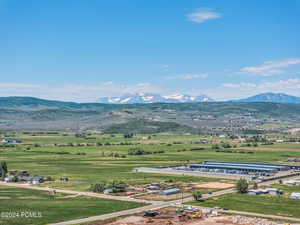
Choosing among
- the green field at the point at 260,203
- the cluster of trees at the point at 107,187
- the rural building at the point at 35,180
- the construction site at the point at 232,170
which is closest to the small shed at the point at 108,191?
the cluster of trees at the point at 107,187

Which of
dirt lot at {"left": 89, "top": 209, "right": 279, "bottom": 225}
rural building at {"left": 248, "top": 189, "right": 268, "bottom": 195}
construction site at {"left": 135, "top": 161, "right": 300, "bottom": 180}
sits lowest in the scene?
dirt lot at {"left": 89, "top": 209, "right": 279, "bottom": 225}

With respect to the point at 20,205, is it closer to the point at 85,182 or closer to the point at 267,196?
the point at 85,182

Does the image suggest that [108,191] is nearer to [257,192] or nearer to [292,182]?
[257,192]

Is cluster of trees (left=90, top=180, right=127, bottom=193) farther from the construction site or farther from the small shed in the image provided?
the construction site

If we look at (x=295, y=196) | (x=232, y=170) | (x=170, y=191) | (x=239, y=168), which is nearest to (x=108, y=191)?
(x=170, y=191)

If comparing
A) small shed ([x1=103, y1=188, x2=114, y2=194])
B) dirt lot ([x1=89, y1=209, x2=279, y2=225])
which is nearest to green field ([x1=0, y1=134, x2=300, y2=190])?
small shed ([x1=103, y1=188, x2=114, y2=194])

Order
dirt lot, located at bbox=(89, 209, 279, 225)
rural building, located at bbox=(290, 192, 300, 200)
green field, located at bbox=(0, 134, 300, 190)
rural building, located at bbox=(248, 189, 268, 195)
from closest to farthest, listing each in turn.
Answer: dirt lot, located at bbox=(89, 209, 279, 225) → rural building, located at bbox=(290, 192, 300, 200) → rural building, located at bbox=(248, 189, 268, 195) → green field, located at bbox=(0, 134, 300, 190)

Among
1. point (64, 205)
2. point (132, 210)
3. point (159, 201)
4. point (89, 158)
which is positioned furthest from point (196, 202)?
point (89, 158)
